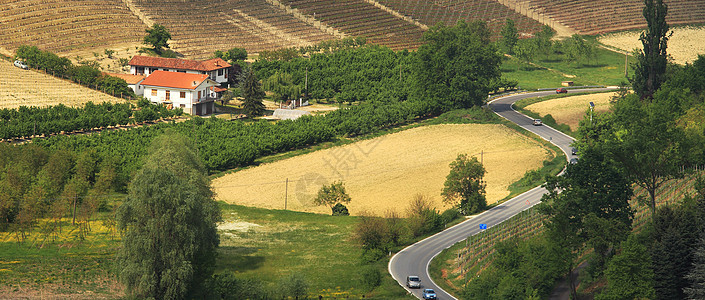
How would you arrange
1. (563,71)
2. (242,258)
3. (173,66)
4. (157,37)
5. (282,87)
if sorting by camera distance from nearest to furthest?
(242,258), (282,87), (173,66), (157,37), (563,71)

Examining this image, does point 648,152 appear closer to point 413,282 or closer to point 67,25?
point 413,282

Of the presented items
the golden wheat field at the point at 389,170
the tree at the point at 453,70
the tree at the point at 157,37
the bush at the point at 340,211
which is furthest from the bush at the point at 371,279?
the tree at the point at 157,37

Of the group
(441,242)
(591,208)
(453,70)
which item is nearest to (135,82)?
(453,70)

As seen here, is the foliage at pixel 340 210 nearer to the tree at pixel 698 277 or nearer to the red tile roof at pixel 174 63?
the tree at pixel 698 277

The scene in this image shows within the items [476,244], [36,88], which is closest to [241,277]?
[476,244]

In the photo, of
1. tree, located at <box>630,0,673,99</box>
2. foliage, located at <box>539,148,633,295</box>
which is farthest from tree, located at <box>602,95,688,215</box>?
tree, located at <box>630,0,673,99</box>

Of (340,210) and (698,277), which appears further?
(340,210)

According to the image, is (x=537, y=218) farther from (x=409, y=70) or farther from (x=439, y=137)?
(x=409, y=70)
